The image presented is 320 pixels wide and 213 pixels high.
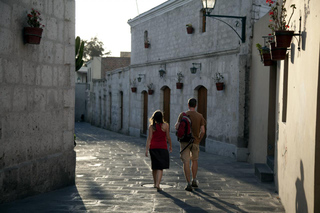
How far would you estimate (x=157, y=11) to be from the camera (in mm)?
21016

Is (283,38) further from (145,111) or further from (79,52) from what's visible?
(145,111)

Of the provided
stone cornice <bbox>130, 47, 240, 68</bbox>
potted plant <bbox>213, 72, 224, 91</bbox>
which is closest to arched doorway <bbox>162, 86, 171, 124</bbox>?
stone cornice <bbox>130, 47, 240, 68</bbox>

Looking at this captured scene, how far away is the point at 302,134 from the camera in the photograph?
497cm

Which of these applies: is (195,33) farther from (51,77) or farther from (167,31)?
(51,77)

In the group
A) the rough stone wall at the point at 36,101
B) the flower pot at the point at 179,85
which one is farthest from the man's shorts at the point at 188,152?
the flower pot at the point at 179,85

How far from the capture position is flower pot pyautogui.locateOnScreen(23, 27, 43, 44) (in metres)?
6.89

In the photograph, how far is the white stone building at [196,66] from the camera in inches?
533

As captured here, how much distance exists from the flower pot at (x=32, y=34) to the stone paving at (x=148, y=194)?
250cm

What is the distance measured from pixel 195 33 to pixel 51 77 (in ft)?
33.5

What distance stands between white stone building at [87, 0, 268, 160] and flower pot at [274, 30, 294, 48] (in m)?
7.36

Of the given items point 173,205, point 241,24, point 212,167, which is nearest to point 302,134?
point 173,205

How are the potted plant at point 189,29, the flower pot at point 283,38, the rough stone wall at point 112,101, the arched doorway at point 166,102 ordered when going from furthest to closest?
the rough stone wall at point 112,101 → the arched doorway at point 166,102 → the potted plant at point 189,29 → the flower pot at point 283,38

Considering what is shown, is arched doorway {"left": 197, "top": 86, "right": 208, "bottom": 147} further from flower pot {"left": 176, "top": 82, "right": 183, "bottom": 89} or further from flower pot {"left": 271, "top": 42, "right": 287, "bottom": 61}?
flower pot {"left": 271, "top": 42, "right": 287, "bottom": 61}

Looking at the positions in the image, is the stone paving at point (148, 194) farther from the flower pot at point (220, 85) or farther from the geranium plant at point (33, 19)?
the flower pot at point (220, 85)
